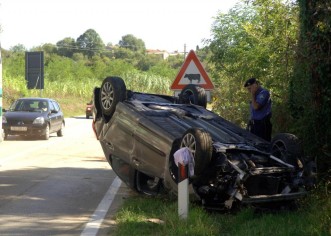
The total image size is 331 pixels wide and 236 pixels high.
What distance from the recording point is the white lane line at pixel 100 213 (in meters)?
6.75

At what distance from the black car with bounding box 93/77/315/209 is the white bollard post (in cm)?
17

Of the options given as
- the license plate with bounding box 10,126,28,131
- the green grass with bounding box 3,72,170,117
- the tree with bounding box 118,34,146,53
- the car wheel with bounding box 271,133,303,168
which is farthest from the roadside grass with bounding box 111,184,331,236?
the tree with bounding box 118,34,146,53

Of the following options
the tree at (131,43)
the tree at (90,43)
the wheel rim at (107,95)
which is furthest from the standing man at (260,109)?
the tree at (131,43)

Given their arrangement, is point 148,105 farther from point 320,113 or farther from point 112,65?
point 112,65

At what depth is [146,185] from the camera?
8195 mm

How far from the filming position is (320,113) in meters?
7.19

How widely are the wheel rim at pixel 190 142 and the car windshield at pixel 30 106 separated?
15228mm

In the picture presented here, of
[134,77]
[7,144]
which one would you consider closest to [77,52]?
[134,77]

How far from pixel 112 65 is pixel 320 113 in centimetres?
7459

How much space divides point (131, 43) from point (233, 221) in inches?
5305

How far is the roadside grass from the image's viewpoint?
6.01 metres

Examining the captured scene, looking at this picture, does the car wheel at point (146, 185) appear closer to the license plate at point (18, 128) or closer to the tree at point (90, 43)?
the license plate at point (18, 128)

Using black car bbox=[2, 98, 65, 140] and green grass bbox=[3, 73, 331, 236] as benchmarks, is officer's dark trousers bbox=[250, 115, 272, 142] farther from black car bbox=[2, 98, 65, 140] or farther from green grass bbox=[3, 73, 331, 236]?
black car bbox=[2, 98, 65, 140]

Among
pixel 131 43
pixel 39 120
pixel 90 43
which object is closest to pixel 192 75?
pixel 39 120
